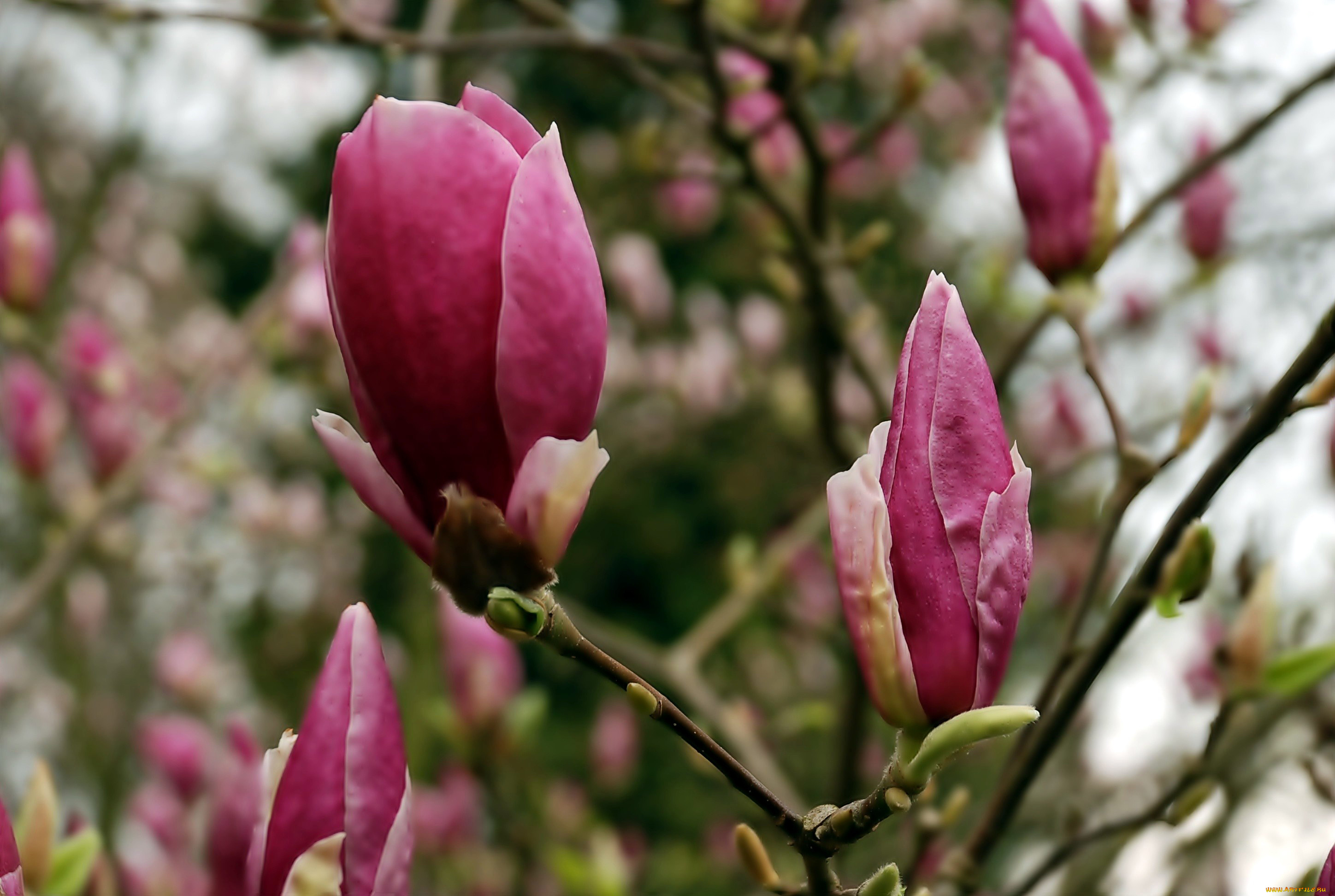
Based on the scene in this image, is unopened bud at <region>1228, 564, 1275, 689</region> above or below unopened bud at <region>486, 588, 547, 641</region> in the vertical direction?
below

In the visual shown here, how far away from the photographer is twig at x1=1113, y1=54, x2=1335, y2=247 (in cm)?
113

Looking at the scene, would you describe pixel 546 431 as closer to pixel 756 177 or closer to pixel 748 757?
pixel 756 177

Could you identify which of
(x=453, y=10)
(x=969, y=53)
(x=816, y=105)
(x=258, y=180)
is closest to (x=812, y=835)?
(x=453, y=10)

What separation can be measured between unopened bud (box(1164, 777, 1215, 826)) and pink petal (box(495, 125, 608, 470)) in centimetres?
73

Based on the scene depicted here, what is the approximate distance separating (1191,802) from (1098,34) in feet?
5.39

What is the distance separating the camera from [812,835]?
0.60 meters

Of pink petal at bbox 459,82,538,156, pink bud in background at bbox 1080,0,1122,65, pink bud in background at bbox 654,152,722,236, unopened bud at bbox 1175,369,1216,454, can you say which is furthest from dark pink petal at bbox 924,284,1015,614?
pink bud in background at bbox 654,152,722,236

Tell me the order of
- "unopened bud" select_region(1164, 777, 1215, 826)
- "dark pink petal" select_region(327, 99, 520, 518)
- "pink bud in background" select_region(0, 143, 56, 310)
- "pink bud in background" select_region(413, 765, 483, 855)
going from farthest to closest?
"pink bud in background" select_region(413, 765, 483, 855)
"pink bud in background" select_region(0, 143, 56, 310)
"unopened bud" select_region(1164, 777, 1215, 826)
"dark pink petal" select_region(327, 99, 520, 518)

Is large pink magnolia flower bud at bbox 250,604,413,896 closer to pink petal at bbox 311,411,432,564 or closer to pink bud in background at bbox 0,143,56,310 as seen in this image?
pink petal at bbox 311,411,432,564

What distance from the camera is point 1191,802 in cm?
103

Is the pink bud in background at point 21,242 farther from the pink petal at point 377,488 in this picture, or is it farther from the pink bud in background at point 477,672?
the pink petal at point 377,488

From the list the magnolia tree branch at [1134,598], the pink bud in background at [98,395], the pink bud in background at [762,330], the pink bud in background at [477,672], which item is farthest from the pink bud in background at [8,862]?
the pink bud in background at [762,330]

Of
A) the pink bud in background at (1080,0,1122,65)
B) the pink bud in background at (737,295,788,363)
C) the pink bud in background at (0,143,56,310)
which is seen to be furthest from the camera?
the pink bud in background at (737,295,788,363)

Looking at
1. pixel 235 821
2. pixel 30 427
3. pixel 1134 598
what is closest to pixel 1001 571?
pixel 1134 598
